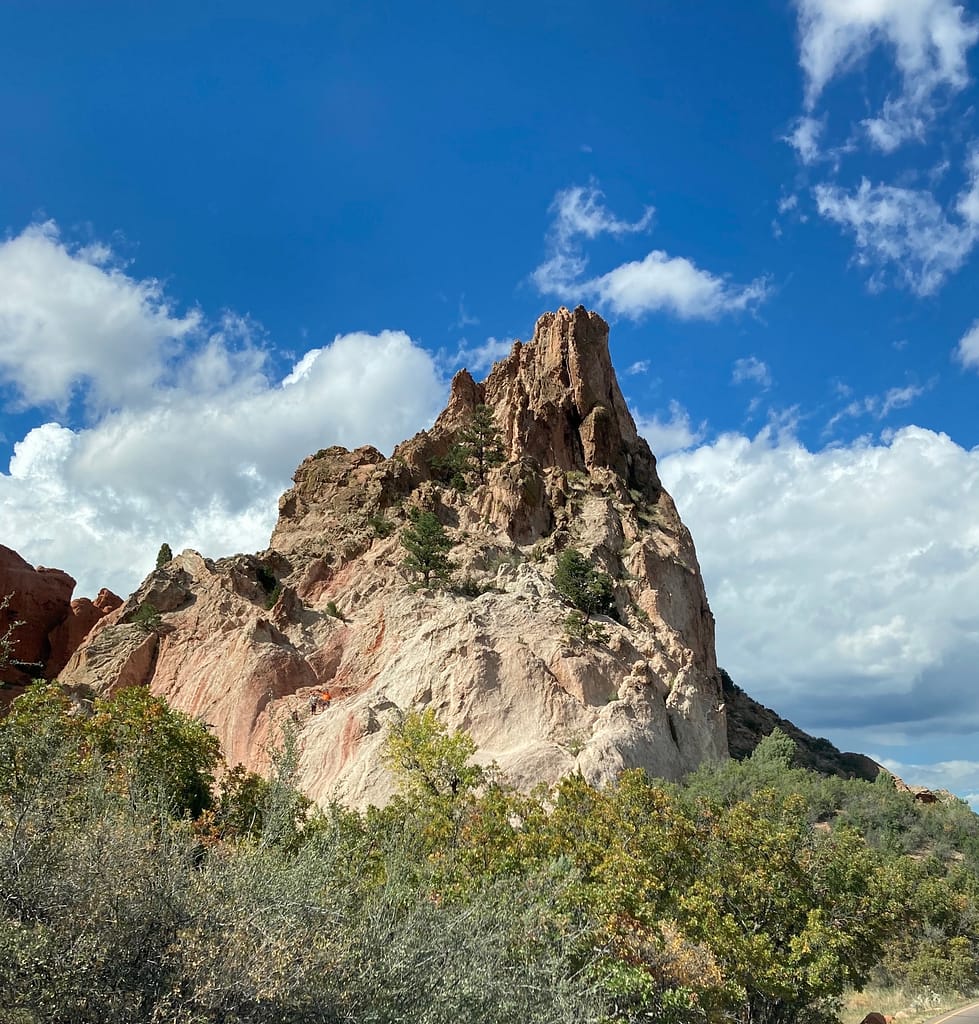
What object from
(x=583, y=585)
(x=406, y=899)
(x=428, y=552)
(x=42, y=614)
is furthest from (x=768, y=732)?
(x=406, y=899)

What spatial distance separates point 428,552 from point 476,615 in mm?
9343

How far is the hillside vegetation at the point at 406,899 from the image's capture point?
782cm

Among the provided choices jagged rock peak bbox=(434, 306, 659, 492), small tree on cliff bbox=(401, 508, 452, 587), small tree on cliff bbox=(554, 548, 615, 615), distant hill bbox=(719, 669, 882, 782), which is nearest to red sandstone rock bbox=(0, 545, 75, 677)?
small tree on cliff bbox=(401, 508, 452, 587)

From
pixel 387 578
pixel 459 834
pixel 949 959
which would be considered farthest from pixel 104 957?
pixel 387 578

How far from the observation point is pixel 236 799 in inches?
892

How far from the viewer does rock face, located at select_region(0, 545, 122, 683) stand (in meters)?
54.2

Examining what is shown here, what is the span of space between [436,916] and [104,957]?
425 centimetres

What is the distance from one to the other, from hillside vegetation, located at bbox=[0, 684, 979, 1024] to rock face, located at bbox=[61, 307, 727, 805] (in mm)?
Result: 8112

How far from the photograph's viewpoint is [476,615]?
3834cm

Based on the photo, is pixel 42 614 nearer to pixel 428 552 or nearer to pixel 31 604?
pixel 31 604

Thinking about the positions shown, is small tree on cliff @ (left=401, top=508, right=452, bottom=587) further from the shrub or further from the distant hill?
the distant hill

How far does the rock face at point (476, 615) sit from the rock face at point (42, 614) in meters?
6.88

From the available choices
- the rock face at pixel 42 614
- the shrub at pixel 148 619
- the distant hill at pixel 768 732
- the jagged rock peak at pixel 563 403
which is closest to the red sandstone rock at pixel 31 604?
the rock face at pixel 42 614

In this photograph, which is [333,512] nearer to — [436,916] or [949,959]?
[949,959]
